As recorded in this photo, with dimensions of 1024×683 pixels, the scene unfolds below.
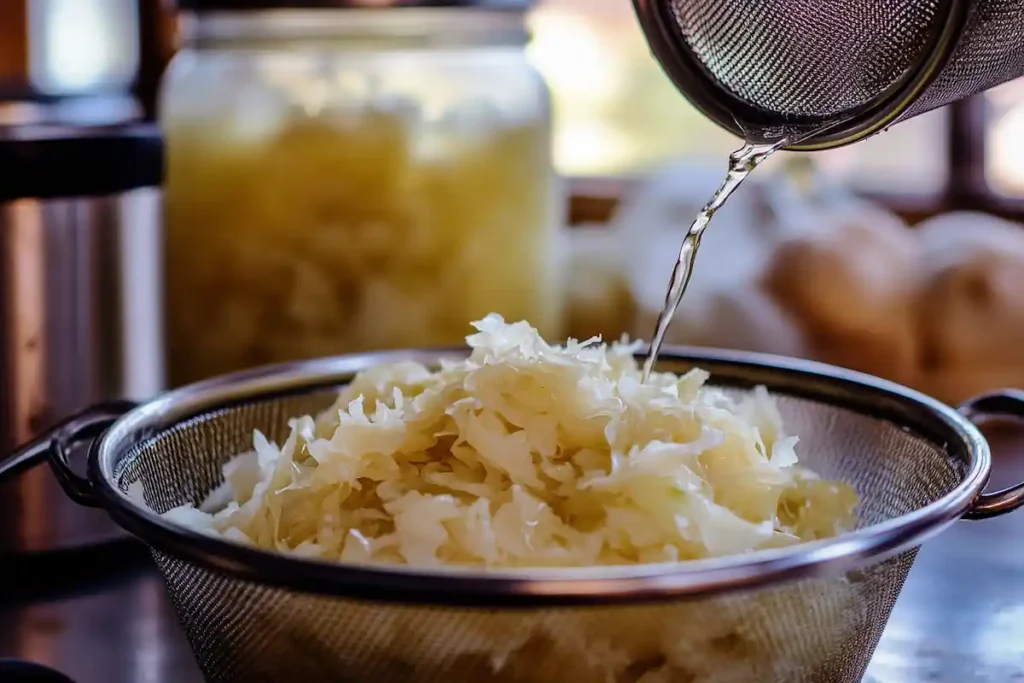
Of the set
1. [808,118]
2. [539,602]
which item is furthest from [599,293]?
[539,602]

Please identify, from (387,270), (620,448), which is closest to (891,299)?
(387,270)

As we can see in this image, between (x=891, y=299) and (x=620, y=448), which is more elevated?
(x=620, y=448)

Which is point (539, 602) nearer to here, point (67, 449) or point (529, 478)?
point (529, 478)

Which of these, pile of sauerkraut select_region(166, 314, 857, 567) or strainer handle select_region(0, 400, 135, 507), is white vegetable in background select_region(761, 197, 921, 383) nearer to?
pile of sauerkraut select_region(166, 314, 857, 567)

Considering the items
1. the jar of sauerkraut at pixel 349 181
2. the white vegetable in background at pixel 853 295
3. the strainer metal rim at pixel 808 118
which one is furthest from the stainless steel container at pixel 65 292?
the white vegetable in background at pixel 853 295

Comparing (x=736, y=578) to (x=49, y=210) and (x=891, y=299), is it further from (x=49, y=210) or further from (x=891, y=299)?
(x=891, y=299)

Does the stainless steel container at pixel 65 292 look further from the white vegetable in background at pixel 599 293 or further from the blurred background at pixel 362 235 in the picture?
the white vegetable in background at pixel 599 293

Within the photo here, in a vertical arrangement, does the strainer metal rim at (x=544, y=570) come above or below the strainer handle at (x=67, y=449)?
above
